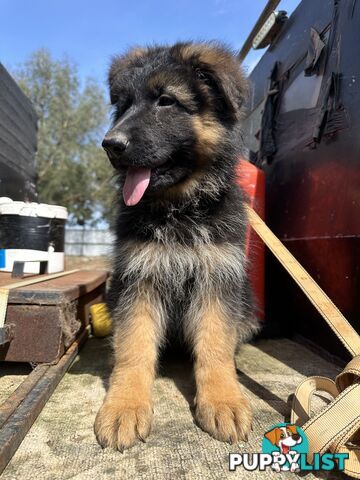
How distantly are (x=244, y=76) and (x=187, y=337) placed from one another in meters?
1.77

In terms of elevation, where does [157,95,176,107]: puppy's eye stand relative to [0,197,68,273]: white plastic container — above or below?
Answer: above

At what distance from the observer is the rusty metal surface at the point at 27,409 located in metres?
1.52

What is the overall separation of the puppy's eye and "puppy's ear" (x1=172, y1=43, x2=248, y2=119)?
247mm

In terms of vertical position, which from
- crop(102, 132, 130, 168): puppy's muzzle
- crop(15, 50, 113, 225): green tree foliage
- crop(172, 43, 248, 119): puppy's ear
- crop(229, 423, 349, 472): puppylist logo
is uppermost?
crop(15, 50, 113, 225): green tree foliage

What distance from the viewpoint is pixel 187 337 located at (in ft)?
8.10

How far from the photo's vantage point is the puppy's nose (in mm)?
2158

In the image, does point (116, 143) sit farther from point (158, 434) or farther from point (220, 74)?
point (158, 434)

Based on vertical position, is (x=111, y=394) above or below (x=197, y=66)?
below

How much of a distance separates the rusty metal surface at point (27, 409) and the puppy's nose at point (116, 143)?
51.3 inches

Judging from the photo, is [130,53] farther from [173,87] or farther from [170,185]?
[170,185]

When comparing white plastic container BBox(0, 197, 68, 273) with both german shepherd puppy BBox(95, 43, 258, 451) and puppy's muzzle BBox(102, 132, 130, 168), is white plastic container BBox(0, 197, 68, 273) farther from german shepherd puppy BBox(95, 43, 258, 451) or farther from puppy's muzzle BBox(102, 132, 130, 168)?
puppy's muzzle BBox(102, 132, 130, 168)

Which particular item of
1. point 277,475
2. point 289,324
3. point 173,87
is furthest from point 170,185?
point 289,324

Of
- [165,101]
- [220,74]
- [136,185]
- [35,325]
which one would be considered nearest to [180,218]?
[136,185]

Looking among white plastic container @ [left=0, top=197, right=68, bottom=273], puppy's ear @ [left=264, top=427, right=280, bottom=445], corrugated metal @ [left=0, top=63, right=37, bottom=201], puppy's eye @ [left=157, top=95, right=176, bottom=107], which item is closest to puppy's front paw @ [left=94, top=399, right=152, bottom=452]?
puppy's ear @ [left=264, top=427, right=280, bottom=445]
